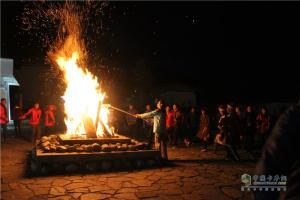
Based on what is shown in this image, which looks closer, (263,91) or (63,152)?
(63,152)

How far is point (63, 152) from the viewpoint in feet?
31.6

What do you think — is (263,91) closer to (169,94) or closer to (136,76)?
(169,94)

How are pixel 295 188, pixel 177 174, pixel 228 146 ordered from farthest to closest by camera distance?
1. pixel 228 146
2. pixel 177 174
3. pixel 295 188

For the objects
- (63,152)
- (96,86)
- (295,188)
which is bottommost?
(63,152)

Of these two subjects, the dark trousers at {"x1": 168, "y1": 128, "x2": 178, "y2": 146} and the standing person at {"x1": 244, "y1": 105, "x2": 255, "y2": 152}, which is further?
the dark trousers at {"x1": 168, "y1": 128, "x2": 178, "y2": 146}

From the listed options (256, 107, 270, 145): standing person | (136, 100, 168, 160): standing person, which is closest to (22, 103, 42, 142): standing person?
(136, 100, 168, 160): standing person

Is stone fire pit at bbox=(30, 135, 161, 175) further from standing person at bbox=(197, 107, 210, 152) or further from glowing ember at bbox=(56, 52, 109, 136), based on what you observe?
standing person at bbox=(197, 107, 210, 152)

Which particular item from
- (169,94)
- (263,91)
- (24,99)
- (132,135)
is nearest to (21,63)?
(24,99)

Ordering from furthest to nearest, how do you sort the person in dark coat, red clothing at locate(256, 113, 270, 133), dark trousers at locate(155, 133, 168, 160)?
red clothing at locate(256, 113, 270, 133) → dark trousers at locate(155, 133, 168, 160) → the person in dark coat

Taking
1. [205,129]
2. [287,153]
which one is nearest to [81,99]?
[205,129]

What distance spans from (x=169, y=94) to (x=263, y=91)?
8.96 meters

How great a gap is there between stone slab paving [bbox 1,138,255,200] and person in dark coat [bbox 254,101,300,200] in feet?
16.2

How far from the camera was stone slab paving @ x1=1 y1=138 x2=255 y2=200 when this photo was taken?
7.20 m

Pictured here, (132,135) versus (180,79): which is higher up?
(180,79)
